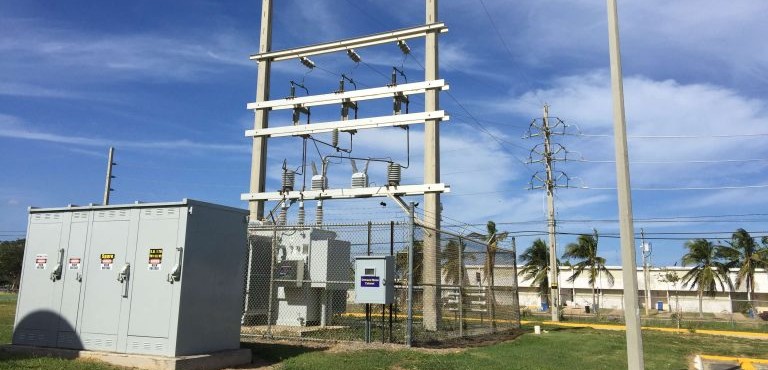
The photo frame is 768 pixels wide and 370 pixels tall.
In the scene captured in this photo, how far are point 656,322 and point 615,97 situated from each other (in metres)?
25.5

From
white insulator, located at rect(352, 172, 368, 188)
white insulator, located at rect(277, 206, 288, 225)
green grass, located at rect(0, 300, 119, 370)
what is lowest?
green grass, located at rect(0, 300, 119, 370)

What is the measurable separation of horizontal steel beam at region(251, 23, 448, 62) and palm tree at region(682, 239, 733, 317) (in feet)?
128

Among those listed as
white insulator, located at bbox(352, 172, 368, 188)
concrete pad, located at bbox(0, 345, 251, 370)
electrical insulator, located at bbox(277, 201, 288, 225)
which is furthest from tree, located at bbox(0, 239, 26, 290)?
concrete pad, located at bbox(0, 345, 251, 370)

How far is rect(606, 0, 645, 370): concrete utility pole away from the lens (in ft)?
25.0

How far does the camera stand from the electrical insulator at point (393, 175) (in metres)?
17.8

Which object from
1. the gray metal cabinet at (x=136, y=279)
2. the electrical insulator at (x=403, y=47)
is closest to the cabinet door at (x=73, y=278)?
the gray metal cabinet at (x=136, y=279)

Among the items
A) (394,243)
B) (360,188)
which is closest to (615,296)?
(360,188)

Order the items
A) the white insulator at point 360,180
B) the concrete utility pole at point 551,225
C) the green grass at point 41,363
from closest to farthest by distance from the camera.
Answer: the green grass at point 41,363
the white insulator at point 360,180
the concrete utility pole at point 551,225

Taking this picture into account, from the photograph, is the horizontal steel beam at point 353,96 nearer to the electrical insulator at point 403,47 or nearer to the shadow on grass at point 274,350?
the electrical insulator at point 403,47

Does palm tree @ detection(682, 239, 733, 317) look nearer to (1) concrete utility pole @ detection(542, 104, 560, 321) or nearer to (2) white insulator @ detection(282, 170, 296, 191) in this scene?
(1) concrete utility pole @ detection(542, 104, 560, 321)

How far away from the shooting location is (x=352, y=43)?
19969 millimetres

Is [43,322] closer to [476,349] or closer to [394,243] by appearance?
[394,243]

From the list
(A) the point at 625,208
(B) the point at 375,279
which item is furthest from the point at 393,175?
(A) the point at 625,208

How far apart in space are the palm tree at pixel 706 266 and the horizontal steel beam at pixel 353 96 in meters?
38.7
